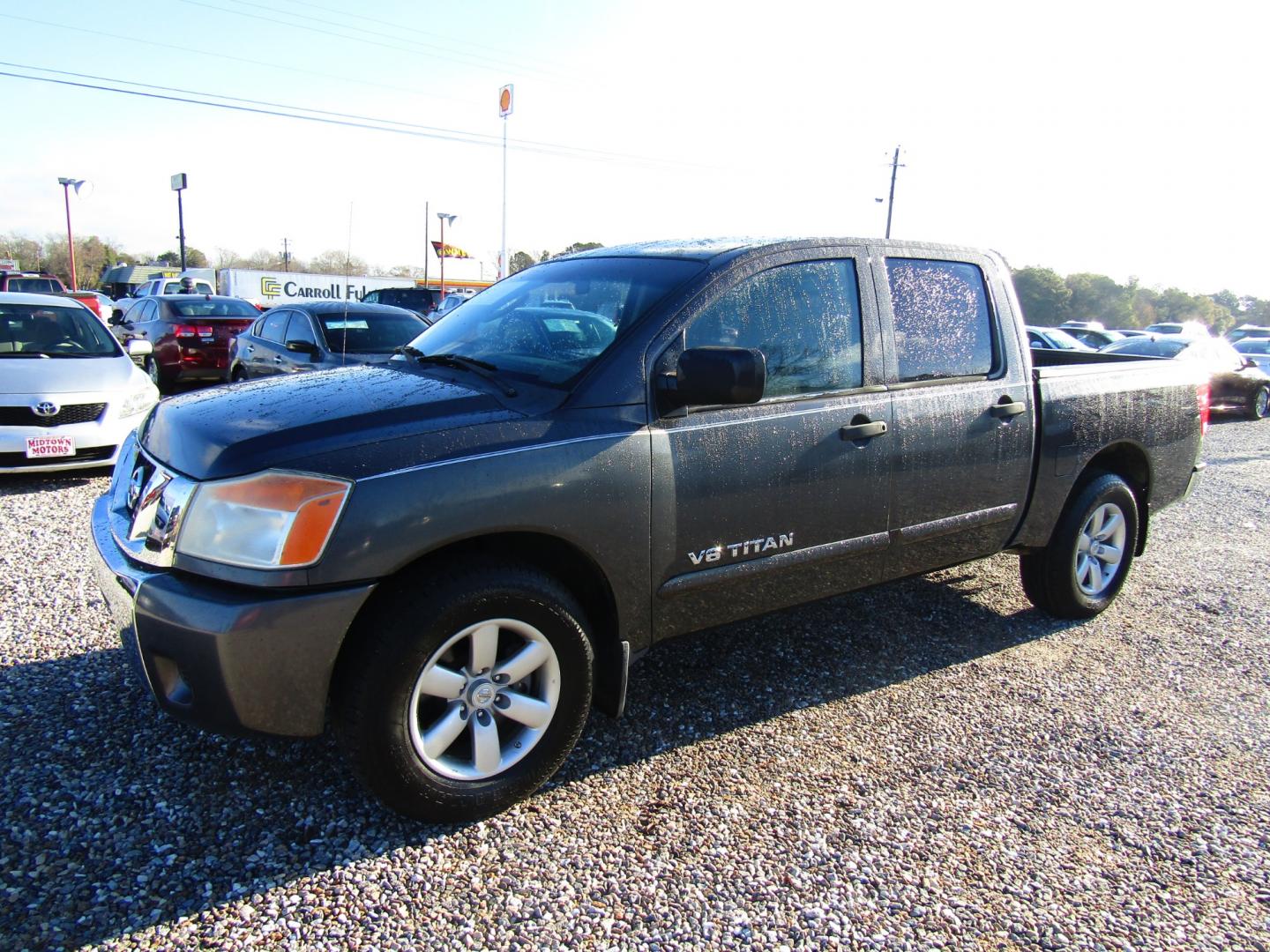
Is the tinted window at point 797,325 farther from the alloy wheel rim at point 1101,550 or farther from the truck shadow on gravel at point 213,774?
the alloy wheel rim at point 1101,550

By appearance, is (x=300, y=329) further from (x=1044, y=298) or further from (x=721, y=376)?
(x=1044, y=298)

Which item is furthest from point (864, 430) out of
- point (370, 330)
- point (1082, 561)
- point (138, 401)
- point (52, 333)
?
point (52, 333)

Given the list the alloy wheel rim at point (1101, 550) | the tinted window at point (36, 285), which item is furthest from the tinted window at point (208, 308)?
the tinted window at point (36, 285)

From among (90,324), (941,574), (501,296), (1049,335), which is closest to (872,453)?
(501,296)

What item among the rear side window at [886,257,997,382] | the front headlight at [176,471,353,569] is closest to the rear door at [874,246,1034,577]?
the rear side window at [886,257,997,382]

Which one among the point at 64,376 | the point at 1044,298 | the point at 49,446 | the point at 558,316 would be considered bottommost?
the point at 49,446

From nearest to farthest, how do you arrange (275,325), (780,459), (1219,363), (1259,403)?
(780,459)
(275,325)
(1219,363)
(1259,403)

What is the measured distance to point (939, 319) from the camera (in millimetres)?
3807

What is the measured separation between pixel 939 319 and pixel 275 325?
26.1 feet

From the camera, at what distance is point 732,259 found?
10.4 ft

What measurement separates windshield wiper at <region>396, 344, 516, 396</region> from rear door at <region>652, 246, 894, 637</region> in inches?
21.6

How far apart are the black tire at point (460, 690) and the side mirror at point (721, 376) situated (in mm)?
763

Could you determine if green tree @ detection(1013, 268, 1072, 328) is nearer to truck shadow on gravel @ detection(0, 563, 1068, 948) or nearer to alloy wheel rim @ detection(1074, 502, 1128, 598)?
alloy wheel rim @ detection(1074, 502, 1128, 598)

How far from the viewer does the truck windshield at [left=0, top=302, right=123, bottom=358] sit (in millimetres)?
7234
